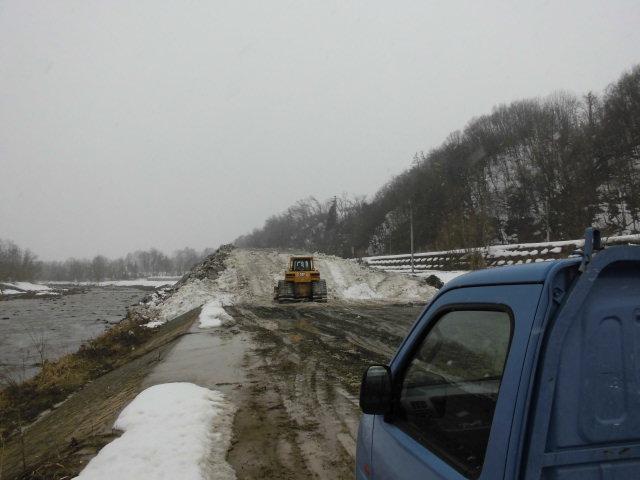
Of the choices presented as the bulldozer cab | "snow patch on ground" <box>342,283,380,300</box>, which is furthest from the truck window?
"snow patch on ground" <box>342,283,380,300</box>

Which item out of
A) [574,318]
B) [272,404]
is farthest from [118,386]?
[574,318]

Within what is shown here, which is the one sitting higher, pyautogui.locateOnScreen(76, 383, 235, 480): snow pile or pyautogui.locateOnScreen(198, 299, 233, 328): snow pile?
pyautogui.locateOnScreen(198, 299, 233, 328): snow pile

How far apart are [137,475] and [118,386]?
677cm

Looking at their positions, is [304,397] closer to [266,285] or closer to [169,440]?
[169,440]

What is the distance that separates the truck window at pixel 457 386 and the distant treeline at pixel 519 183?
31457 mm

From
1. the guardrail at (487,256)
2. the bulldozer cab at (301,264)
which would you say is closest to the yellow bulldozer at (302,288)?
the bulldozer cab at (301,264)

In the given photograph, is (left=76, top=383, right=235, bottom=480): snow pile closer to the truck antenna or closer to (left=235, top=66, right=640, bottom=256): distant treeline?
the truck antenna

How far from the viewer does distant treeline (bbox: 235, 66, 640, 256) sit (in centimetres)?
4362

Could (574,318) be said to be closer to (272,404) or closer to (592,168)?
(272,404)

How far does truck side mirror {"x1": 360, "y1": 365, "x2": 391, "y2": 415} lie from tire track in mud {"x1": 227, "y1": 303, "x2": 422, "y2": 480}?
2.80 meters

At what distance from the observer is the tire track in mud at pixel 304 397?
5.28m

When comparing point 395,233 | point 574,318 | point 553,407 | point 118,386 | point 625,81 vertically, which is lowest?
point 118,386

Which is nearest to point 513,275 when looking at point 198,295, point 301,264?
point 301,264

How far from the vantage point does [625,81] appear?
196 ft
